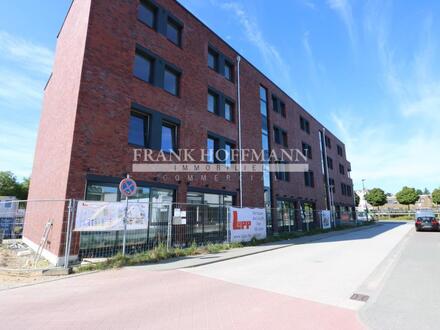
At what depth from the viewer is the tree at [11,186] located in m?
42.6

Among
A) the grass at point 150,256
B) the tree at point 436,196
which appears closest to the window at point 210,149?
the grass at point 150,256

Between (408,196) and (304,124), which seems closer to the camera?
(304,124)

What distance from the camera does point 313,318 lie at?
428 centimetres

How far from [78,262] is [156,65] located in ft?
32.7

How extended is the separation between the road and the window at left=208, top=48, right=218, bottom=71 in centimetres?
1460

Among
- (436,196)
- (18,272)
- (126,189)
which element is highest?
(436,196)

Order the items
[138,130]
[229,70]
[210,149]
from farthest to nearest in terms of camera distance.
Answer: [229,70], [210,149], [138,130]

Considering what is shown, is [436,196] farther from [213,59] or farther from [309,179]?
[213,59]

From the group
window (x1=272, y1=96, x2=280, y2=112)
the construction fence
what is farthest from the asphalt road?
window (x1=272, y1=96, x2=280, y2=112)

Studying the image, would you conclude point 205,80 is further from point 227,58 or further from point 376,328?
point 376,328

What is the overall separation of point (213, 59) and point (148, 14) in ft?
19.0

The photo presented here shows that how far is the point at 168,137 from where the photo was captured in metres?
13.8

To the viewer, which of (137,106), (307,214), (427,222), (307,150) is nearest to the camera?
(137,106)

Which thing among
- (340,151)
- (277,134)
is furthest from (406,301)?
(340,151)
